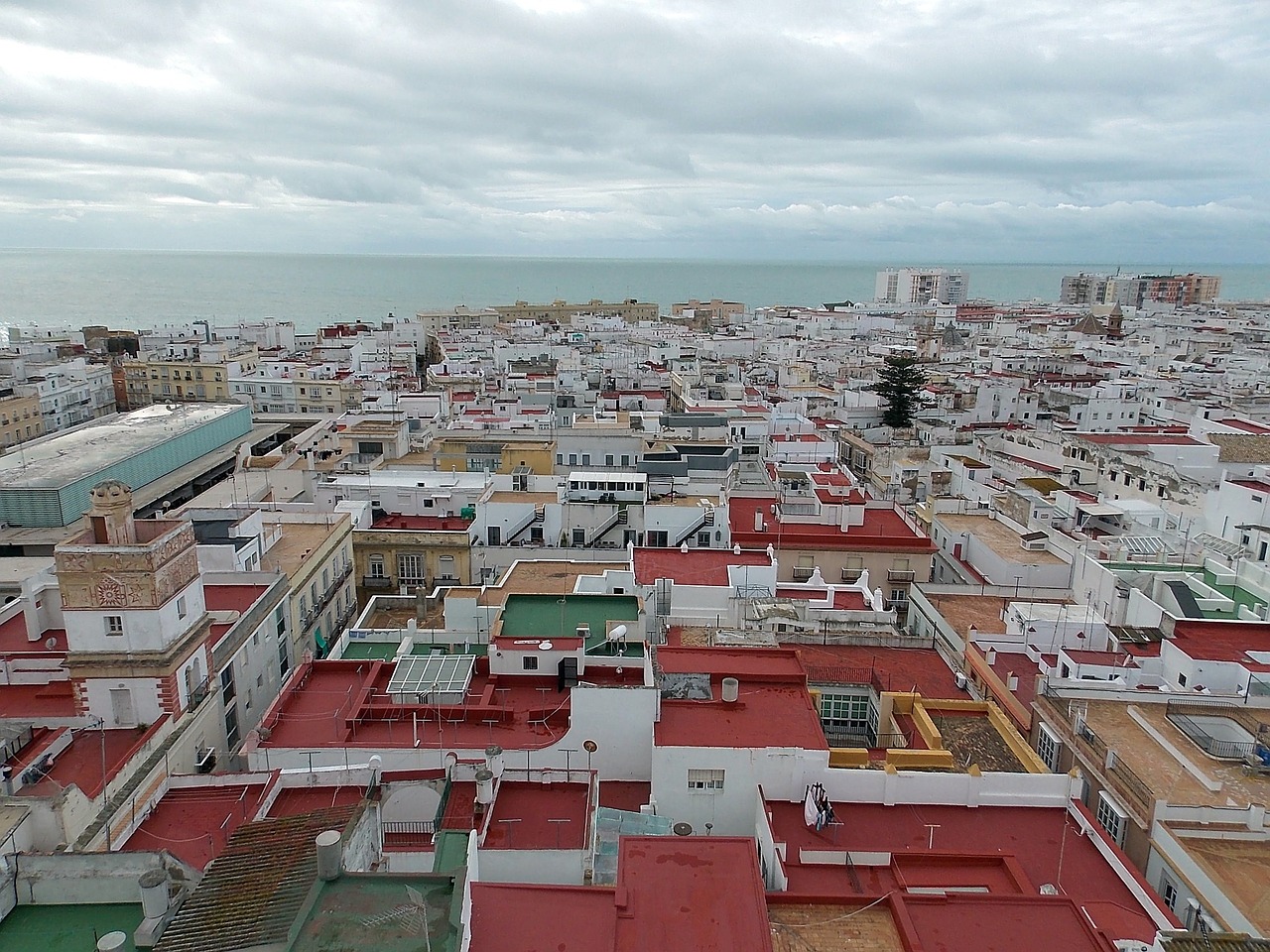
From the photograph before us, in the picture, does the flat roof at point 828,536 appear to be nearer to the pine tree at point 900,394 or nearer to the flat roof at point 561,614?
the flat roof at point 561,614

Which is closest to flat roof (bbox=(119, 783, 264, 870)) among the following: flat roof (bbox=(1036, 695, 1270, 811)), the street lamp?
the street lamp

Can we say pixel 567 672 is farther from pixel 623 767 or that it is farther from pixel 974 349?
pixel 974 349

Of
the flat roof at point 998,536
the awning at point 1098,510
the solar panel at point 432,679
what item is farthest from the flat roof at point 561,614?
the awning at point 1098,510

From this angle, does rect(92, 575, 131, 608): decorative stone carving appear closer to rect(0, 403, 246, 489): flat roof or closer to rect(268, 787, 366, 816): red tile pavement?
rect(268, 787, 366, 816): red tile pavement

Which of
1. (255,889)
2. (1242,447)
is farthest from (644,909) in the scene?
(1242,447)

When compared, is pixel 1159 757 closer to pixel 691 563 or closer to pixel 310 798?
pixel 691 563
